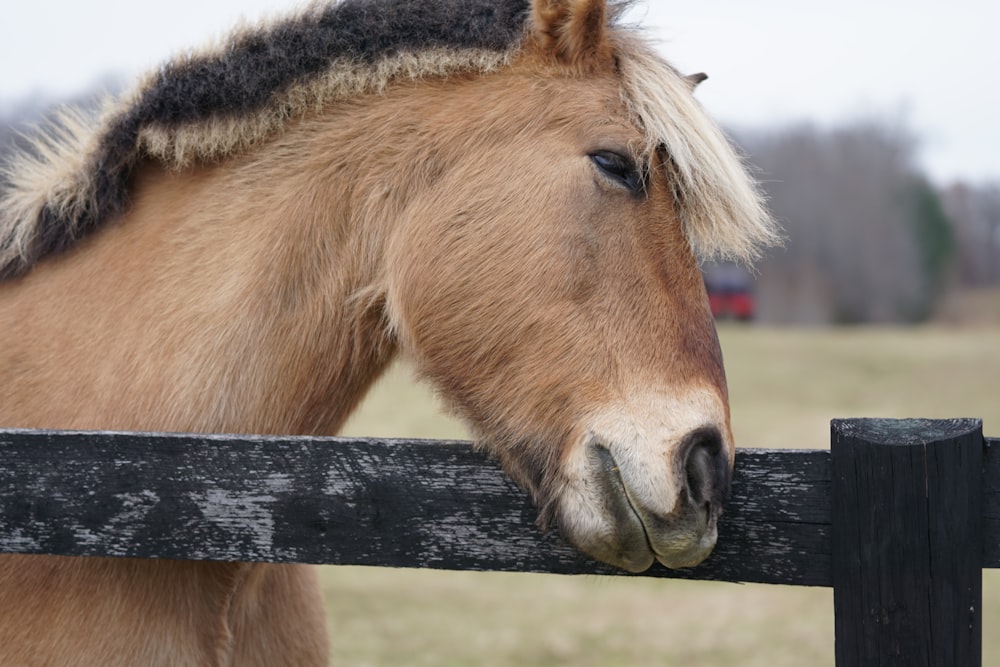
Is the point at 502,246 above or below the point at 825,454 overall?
above

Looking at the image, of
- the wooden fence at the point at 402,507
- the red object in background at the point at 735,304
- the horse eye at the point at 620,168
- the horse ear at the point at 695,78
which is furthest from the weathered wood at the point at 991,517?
the red object in background at the point at 735,304

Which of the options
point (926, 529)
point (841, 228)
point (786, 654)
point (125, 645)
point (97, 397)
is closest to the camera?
point (926, 529)

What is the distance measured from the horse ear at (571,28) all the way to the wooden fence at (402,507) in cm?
122

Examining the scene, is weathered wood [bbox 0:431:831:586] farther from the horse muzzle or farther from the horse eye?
the horse eye

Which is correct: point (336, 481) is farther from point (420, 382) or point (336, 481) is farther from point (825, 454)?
point (825, 454)

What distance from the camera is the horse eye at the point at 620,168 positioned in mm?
2441

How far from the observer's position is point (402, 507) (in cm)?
216

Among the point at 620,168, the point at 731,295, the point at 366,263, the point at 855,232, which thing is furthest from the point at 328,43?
the point at 855,232

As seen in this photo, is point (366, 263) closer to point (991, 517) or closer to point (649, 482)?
point (649, 482)

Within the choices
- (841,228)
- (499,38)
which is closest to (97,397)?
(499,38)

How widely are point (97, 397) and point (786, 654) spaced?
6.20 m

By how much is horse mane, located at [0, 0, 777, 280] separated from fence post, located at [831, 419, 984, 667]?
0.84 meters

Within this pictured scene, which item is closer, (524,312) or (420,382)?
(524,312)

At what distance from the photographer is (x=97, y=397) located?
2.54 metres
